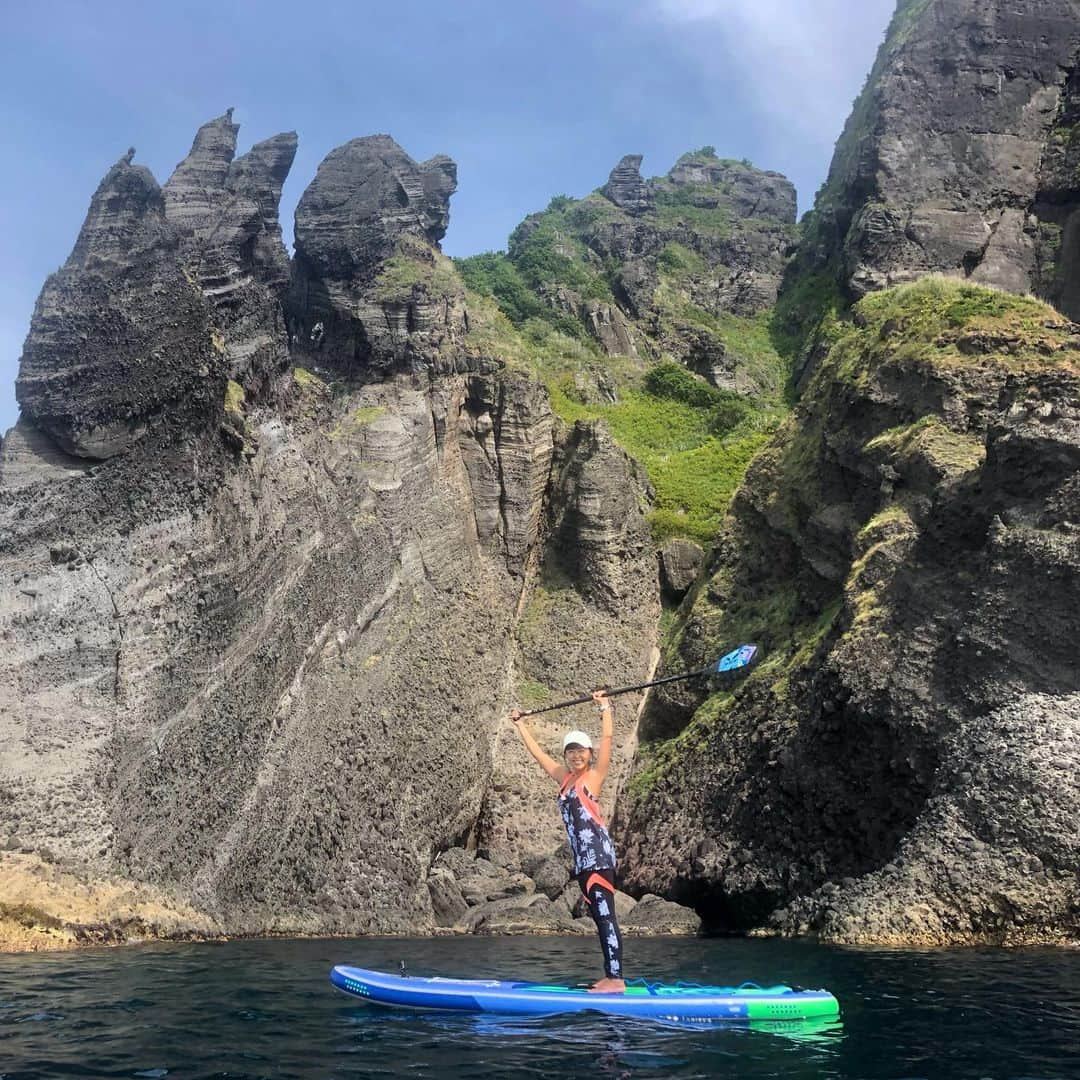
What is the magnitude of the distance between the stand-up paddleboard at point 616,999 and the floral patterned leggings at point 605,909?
0.38 meters

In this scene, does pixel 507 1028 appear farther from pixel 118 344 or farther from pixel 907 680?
pixel 118 344

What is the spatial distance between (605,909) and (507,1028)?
74.7 inches

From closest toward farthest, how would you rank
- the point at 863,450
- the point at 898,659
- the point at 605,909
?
1. the point at 605,909
2. the point at 898,659
3. the point at 863,450

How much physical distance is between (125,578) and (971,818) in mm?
18796

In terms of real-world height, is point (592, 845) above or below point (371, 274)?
below

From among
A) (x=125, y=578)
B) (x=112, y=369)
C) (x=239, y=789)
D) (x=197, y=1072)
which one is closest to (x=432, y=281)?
(x=112, y=369)

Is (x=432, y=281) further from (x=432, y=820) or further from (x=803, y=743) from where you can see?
(x=803, y=743)

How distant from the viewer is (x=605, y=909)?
14.2 m

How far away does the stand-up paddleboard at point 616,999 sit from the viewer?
1370 centimetres

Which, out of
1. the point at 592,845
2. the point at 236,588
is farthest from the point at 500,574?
the point at 592,845

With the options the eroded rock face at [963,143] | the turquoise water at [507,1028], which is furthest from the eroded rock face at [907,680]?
the eroded rock face at [963,143]

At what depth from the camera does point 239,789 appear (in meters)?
25.9

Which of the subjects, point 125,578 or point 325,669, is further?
point 325,669

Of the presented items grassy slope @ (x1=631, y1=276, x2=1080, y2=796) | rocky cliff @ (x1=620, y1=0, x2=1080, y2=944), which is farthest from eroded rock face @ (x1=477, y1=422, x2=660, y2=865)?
grassy slope @ (x1=631, y1=276, x2=1080, y2=796)
